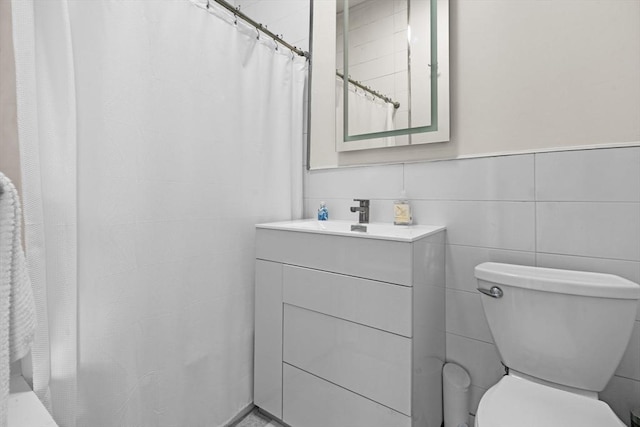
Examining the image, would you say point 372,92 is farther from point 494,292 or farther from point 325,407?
point 325,407

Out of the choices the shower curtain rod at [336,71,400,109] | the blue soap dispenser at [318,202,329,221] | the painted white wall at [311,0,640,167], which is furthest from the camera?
the blue soap dispenser at [318,202,329,221]

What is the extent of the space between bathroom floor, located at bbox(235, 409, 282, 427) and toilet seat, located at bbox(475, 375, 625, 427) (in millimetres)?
943

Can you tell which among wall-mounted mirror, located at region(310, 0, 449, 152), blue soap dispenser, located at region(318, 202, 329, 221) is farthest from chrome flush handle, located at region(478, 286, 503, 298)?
blue soap dispenser, located at region(318, 202, 329, 221)

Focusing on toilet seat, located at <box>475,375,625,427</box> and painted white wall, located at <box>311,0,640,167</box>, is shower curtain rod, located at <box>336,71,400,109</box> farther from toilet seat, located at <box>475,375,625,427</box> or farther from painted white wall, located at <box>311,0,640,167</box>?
toilet seat, located at <box>475,375,625,427</box>

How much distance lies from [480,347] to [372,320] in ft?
1.69

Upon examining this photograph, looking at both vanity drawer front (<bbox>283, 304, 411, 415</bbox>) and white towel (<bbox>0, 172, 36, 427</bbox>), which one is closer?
white towel (<bbox>0, 172, 36, 427</bbox>)

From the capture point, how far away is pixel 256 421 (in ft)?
4.75

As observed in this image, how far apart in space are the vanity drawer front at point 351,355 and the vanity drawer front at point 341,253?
0.65ft

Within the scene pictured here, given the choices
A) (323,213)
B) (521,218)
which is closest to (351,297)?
(323,213)

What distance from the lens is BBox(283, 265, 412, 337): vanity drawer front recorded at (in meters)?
1.06

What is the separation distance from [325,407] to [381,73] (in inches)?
58.3

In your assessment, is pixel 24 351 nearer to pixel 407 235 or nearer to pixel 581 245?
pixel 407 235

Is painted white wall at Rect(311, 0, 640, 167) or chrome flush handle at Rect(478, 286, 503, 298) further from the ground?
painted white wall at Rect(311, 0, 640, 167)

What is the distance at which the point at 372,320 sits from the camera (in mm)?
1112
